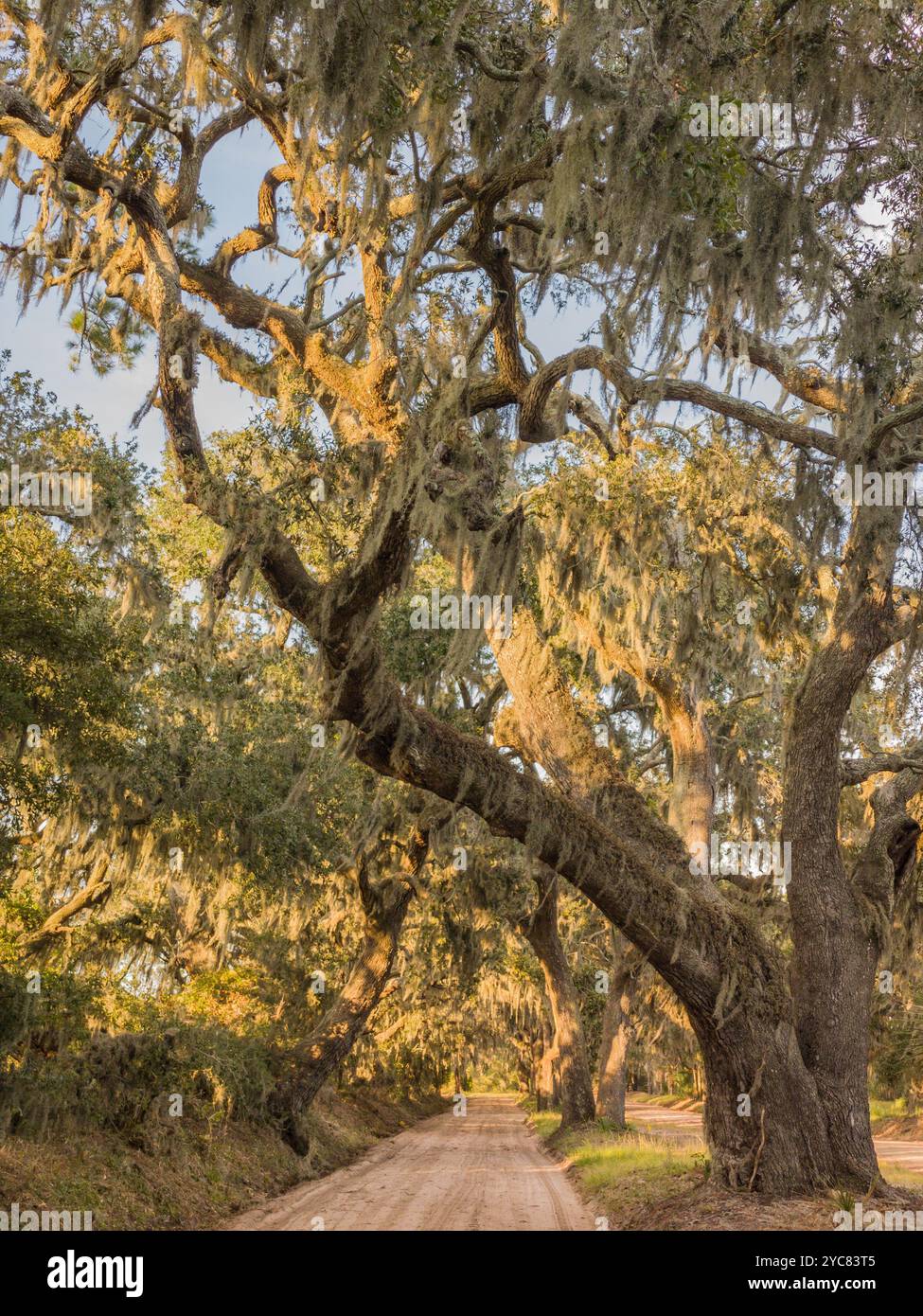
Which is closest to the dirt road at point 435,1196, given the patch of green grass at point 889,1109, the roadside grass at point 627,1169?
the roadside grass at point 627,1169

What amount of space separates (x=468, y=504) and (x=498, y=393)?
1347 mm

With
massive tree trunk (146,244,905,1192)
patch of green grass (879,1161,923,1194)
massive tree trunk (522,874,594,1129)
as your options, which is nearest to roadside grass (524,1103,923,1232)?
patch of green grass (879,1161,923,1194)

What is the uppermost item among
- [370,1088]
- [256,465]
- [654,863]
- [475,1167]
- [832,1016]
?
[256,465]

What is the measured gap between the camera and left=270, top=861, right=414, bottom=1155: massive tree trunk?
14.4 metres

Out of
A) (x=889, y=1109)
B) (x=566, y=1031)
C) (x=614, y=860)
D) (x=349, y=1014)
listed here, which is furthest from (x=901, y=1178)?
(x=889, y=1109)

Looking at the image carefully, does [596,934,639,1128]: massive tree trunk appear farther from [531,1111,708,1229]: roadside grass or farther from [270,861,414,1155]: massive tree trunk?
[270,861,414,1155]: massive tree trunk

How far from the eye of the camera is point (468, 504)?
8031 mm

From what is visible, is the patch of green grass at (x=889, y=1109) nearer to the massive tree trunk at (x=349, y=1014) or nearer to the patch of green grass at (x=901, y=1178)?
the patch of green grass at (x=901, y=1178)

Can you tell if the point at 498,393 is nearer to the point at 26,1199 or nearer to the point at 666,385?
the point at 666,385

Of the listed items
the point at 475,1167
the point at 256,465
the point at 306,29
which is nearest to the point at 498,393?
the point at 256,465

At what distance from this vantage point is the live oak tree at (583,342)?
6.83 meters

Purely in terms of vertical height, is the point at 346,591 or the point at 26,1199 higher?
the point at 346,591

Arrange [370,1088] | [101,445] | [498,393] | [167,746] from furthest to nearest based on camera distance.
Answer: [370,1088]
[167,746]
[101,445]
[498,393]

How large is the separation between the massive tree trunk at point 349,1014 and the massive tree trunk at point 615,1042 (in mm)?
5033
